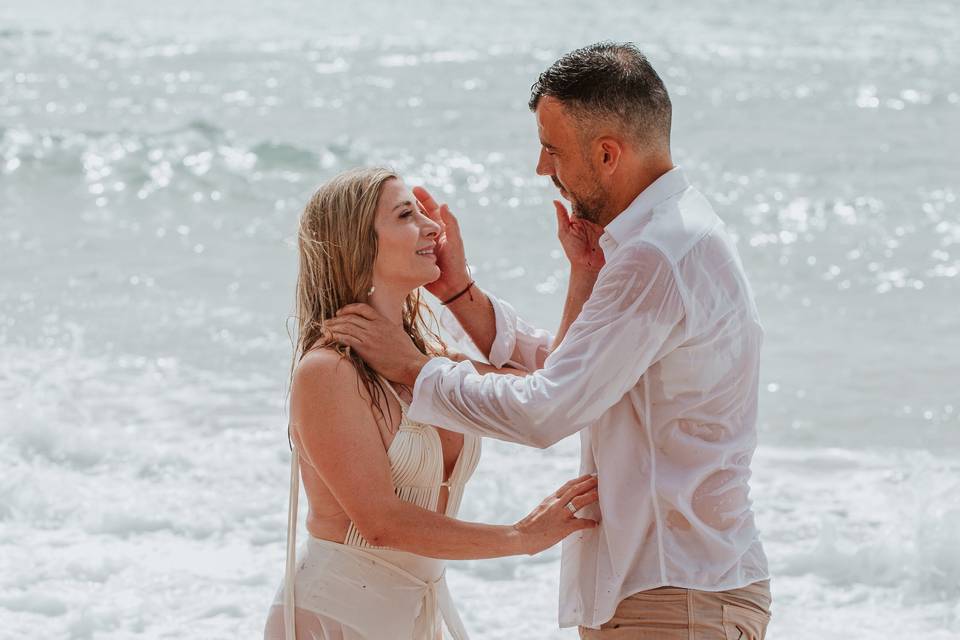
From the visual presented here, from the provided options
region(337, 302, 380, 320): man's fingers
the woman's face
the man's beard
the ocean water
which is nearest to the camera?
the man's beard

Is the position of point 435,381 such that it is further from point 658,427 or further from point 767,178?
point 767,178

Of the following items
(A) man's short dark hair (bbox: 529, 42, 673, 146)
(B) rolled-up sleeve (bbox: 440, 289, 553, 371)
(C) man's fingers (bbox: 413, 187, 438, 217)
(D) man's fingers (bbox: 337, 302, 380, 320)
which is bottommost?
(B) rolled-up sleeve (bbox: 440, 289, 553, 371)

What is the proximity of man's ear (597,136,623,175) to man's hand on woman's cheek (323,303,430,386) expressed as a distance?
0.65m

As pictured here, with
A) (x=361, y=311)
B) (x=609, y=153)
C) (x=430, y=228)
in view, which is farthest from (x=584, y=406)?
(x=430, y=228)

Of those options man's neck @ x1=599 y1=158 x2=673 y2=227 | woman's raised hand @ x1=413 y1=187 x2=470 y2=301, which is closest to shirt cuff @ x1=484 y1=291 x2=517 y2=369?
woman's raised hand @ x1=413 y1=187 x2=470 y2=301

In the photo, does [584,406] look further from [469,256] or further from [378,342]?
[469,256]

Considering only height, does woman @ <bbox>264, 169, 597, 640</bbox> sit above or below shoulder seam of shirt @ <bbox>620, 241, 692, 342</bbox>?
below

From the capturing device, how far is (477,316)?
12.2 feet

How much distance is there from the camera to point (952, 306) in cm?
1067

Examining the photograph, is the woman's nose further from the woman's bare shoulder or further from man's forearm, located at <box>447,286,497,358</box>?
the woman's bare shoulder

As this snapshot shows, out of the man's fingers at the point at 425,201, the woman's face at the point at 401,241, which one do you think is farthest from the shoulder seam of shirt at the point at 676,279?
the man's fingers at the point at 425,201

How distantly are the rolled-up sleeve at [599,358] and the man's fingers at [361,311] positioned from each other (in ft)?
1.46

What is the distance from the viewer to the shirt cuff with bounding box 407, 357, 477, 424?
3.00 m

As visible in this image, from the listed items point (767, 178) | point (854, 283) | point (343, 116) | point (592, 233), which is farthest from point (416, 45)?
point (592, 233)
